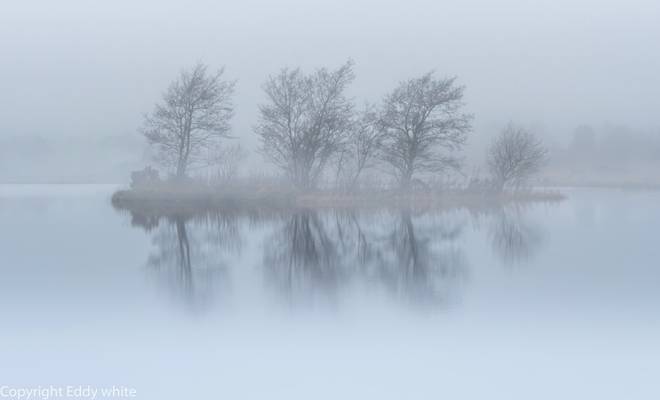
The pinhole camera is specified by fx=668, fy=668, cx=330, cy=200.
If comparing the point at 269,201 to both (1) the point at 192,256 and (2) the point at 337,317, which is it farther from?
(2) the point at 337,317

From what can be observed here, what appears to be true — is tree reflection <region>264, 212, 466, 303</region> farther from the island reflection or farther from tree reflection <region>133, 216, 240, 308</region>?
tree reflection <region>133, 216, 240, 308</region>

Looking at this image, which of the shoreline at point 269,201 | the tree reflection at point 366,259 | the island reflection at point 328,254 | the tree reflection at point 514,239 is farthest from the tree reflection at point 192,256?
the shoreline at point 269,201

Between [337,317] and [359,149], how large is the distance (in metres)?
24.6

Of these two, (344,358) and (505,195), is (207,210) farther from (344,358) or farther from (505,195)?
(344,358)

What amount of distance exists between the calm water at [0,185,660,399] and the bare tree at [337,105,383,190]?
56.1 ft

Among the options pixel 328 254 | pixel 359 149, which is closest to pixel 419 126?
pixel 359 149

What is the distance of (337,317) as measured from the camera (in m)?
6.77

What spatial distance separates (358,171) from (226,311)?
24142mm

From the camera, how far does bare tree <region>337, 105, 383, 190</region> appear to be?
30875 millimetres

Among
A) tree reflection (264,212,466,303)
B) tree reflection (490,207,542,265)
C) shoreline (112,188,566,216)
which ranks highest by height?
shoreline (112,188,566,216)

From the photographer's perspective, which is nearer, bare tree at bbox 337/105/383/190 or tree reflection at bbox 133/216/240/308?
tree reflection at bbox 133/216/240/308

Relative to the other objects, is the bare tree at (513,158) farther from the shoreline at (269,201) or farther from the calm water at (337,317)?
the calm water at (337,317)

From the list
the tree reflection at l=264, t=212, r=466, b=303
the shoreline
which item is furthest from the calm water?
the shoreline

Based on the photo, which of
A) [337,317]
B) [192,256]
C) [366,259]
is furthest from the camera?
[192,256]
